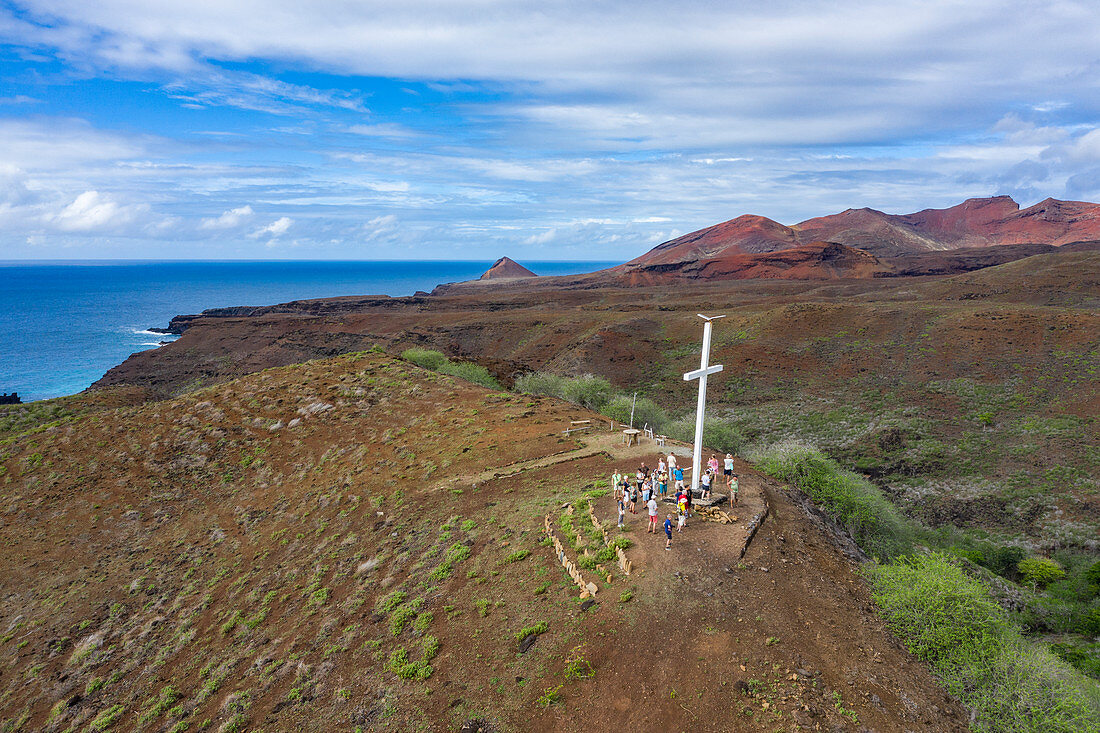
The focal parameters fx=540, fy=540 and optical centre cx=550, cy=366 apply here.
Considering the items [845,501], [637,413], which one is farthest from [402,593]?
[637,413]

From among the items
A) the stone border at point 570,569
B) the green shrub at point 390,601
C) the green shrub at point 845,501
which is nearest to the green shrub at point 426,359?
the green shrub at point 845,501

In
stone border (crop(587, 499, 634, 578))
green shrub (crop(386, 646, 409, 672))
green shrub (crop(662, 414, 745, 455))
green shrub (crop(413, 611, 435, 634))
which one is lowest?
green shrub (crop(662, 414, 745, 455))

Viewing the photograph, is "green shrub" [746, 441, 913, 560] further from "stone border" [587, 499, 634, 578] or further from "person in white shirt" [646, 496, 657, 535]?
"stone border" [587, 499, 634, 578]

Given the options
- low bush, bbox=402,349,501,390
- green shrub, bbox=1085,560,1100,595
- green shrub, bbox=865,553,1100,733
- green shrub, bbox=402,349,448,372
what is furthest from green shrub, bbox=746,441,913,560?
green shrub, bbox=402,349,448,372

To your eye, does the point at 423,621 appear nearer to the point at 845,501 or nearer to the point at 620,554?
the point at 620,554

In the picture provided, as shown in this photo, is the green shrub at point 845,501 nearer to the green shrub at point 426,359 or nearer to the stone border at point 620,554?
the stone border at point 620,554

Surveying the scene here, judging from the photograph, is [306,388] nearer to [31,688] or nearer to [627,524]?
[31,688]

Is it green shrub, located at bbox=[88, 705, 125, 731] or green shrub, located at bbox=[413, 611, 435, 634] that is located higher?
green shrub, located at bbox=[413, 611, 435, 634]
